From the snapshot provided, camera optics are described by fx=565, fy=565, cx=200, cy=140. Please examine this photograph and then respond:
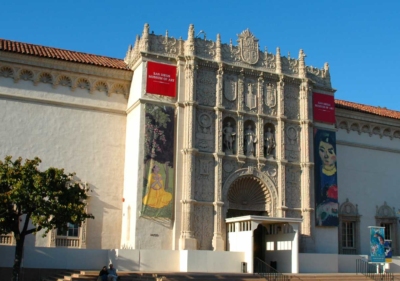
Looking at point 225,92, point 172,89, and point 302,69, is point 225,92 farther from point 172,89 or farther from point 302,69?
point 302,69

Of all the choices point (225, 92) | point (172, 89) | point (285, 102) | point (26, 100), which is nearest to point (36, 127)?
point (26, 100)

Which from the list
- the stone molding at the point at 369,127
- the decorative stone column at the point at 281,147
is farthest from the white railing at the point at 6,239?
the stone molding at the point at 369,127

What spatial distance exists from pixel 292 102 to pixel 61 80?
14067 millimetres

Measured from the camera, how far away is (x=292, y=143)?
114 ft

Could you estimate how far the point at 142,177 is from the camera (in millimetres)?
30125

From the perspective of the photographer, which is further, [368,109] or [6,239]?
[368,109]

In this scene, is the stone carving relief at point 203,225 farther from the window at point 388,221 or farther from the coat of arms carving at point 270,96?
the window at point 388,221

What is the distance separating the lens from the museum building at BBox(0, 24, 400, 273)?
3036 centimetres

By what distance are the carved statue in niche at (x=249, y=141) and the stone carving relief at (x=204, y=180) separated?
9.01 feet

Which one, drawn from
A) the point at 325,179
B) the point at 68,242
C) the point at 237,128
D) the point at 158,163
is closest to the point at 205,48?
the point at 237,128

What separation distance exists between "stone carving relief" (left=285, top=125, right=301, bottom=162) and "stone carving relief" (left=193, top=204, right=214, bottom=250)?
21.3ft

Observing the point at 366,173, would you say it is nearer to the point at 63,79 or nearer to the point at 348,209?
the point at 348,209

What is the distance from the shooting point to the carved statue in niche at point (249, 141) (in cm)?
3341

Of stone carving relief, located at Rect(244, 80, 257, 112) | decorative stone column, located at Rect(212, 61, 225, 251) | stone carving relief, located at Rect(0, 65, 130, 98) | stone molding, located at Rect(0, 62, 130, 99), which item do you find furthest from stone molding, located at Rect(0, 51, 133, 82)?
stone carving relief, located at Rect(244, 80, 257, 112)
